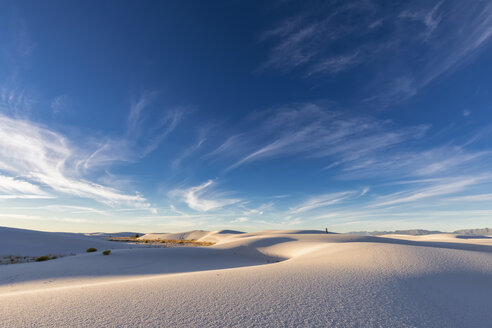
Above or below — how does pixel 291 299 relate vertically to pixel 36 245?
below

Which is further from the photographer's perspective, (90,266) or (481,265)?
(90,266)

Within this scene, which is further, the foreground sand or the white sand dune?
the white sand dune

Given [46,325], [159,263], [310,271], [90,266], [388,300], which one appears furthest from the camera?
[159,263]

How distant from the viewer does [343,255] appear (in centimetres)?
762

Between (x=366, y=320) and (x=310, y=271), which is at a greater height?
(x=310, y=271)

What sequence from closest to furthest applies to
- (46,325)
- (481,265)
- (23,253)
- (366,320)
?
(46,325)
(366,320)
(481,265)
(23,253)

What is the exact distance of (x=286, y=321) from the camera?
2.96 meters

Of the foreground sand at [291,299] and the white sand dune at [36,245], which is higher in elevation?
the white sand dune at [36,245]

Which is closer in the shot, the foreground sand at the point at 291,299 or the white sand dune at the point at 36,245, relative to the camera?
the foreground sand at the point at 291,299

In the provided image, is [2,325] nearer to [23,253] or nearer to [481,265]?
[481,265]

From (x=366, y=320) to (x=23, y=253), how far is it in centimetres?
2193

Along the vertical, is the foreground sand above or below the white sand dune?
below

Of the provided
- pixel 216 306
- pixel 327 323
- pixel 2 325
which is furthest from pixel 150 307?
pixel 327 323

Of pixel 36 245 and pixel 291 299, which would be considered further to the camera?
pixel 36 245
